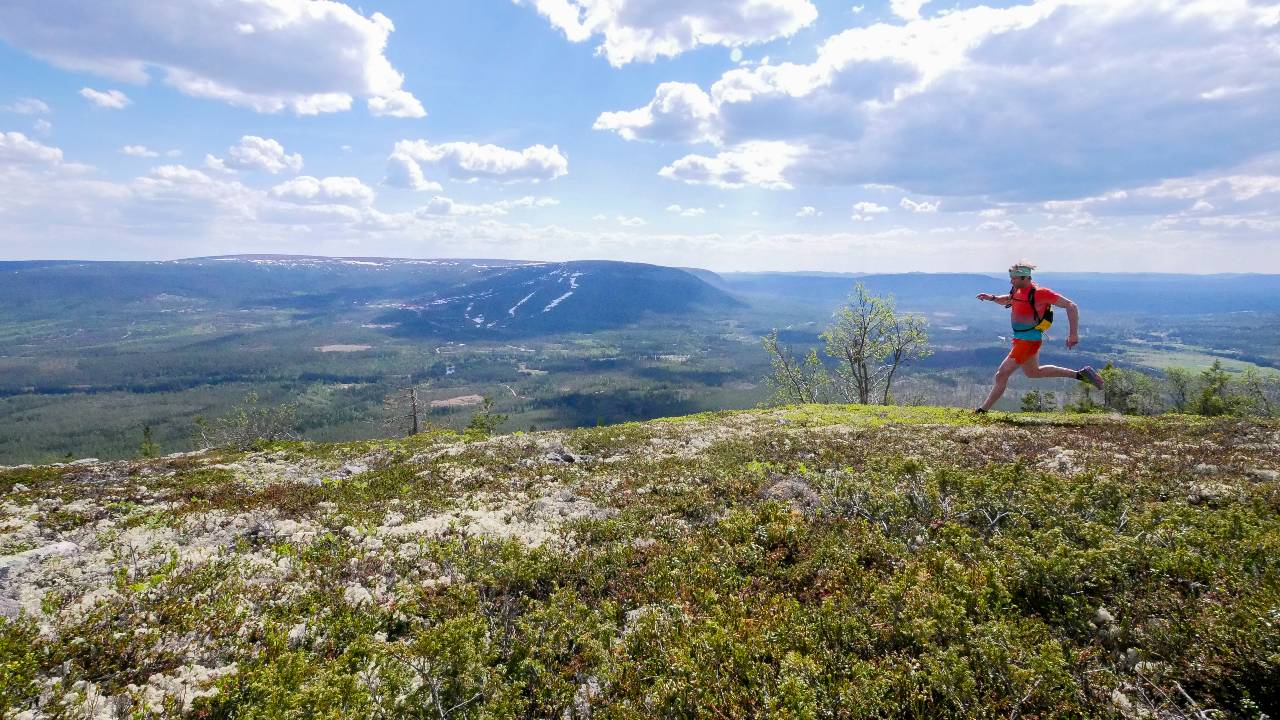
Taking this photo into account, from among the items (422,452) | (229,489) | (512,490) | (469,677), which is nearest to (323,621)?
(469,677)

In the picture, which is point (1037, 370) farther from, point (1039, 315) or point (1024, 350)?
point (1039, 315)

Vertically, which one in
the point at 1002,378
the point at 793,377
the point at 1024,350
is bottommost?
the point at 793,377

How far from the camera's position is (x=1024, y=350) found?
16891mm

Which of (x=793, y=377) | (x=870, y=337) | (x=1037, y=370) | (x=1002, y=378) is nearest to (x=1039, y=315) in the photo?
(x=1037, y=370)

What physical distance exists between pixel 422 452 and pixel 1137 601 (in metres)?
19.5

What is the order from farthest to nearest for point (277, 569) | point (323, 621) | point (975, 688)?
point (277, 569) < point (323, 621) < point (975, 688)

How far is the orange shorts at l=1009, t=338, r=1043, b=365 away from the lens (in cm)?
1670

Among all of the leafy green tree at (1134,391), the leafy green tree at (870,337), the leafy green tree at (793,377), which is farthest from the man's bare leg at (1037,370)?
the leafy green tree at (1134,391)

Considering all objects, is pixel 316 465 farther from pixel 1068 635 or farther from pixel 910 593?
pixel 1068 635

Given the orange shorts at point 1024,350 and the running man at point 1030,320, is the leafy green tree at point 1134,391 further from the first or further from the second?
the orange shorts at point 1024,350

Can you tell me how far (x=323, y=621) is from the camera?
6.90 metres

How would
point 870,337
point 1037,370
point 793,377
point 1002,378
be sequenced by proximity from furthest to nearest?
point 793,377 < point 870,337 < point 1002,378 < point 1037,370

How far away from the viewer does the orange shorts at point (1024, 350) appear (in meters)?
16.7

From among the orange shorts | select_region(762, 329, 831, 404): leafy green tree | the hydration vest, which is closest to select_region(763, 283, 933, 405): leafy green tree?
select_region(762, 329, 831, 404): leafy green tree
